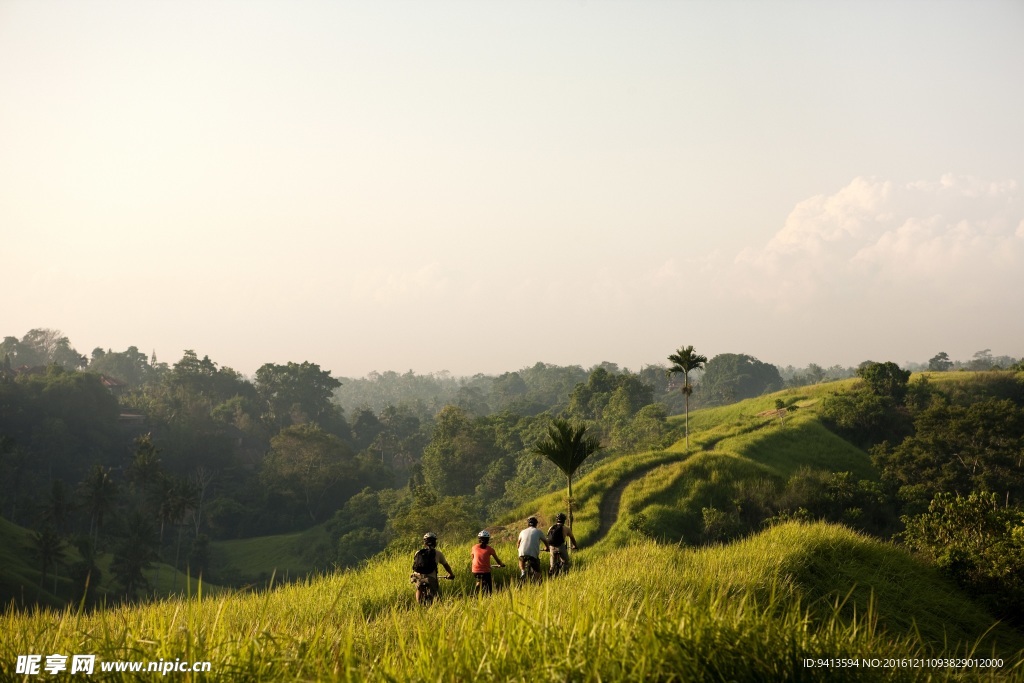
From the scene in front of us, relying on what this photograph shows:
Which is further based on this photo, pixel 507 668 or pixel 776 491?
pixel 776 491

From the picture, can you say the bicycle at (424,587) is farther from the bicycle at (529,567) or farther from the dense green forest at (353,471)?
the dense green forest at (353,471)

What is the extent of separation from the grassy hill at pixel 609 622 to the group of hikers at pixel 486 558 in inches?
26.0

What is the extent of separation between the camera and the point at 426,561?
13578 millimetres

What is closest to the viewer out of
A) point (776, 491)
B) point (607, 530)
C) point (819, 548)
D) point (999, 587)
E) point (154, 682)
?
point (154, 682)

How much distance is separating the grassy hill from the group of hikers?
2.16ft

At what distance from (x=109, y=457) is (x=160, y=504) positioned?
30456mm

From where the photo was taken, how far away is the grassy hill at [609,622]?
619 centimetres

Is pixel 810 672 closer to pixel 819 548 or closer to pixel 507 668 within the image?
pixel 507 668

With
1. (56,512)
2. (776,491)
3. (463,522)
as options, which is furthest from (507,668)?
(56,512)

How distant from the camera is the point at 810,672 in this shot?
657cm

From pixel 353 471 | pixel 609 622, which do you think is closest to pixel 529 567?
pixel 609 622

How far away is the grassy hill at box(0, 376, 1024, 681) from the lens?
6.19 m

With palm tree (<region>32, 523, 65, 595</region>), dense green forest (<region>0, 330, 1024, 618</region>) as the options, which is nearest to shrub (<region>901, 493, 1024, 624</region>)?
dense green forest (<region>0, 330, 1024, 618</region>)

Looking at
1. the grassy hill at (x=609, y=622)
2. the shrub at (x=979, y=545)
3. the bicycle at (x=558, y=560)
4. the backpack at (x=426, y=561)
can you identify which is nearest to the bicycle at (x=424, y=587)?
the backpack at (x=426, y=561)
